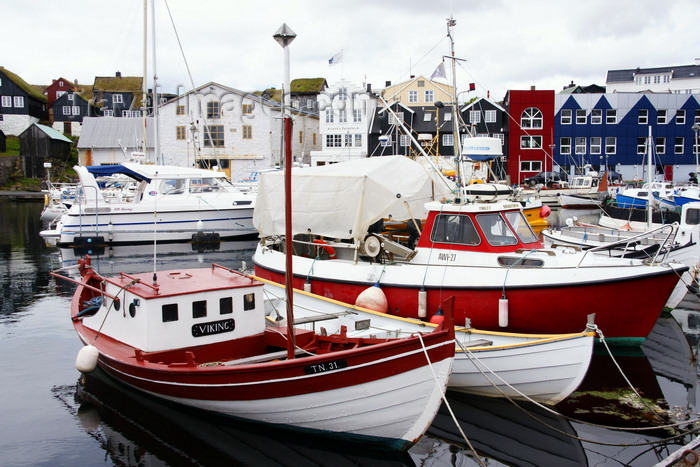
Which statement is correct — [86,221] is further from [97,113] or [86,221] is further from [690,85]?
[690,85]

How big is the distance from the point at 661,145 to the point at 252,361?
2481 inches

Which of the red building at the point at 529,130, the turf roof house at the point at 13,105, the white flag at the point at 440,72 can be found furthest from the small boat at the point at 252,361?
the turf roof house at the point at 13,105

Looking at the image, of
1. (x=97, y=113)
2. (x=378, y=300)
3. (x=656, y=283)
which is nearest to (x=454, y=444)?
(x=378, y=300)

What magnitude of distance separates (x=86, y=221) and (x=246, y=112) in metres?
30.3

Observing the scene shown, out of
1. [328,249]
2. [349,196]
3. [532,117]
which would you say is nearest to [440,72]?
[349,196]

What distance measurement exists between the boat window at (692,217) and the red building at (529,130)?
136 feet

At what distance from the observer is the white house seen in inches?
2479

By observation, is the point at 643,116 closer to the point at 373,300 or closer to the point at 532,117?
the point at 532,117

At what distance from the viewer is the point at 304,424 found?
1025cm

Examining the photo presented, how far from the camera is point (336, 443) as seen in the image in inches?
406

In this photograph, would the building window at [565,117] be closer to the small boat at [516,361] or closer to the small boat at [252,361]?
the small boat at [516,361]

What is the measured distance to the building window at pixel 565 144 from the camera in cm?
6300

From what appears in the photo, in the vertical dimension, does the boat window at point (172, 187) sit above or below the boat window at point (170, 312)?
above

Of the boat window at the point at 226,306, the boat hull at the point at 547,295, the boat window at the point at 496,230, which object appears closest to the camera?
the boat window at the point at 226,306
